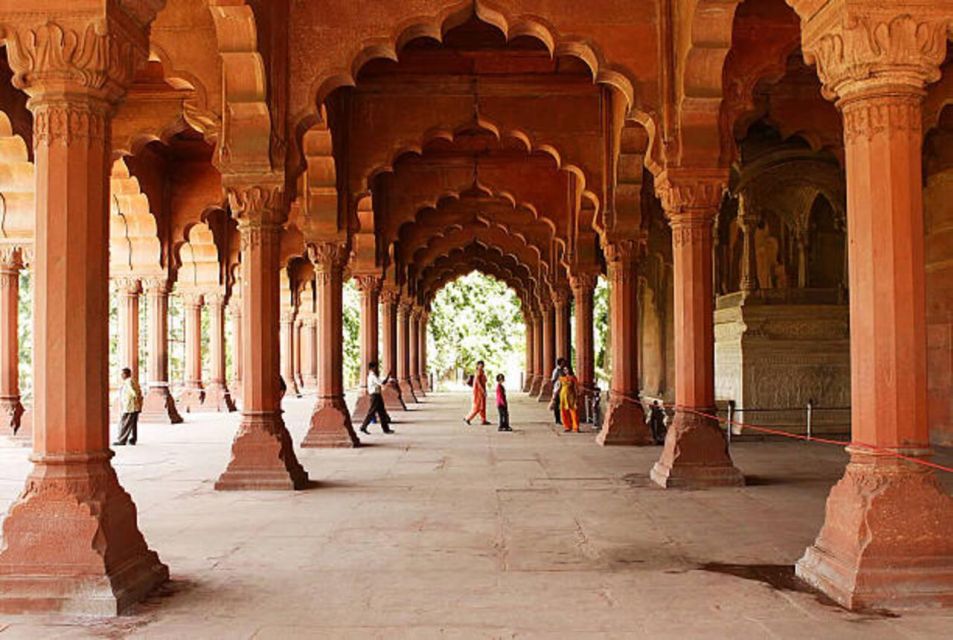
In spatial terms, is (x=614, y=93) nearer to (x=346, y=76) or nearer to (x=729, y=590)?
(x=346, y=76)

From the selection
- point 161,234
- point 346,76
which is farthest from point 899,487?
point 161,234

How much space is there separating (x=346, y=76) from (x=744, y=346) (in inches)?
335

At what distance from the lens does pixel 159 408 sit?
2019 centimetres

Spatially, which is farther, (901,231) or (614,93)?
(614,93)

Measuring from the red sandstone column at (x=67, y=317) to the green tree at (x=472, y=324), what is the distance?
173 feet

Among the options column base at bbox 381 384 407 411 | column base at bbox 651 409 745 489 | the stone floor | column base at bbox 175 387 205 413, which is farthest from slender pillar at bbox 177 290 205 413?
column base at bbox 651 409 745 489

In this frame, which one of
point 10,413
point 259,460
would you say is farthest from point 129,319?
point 259,460

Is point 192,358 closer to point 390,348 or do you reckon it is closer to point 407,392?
point 390,348

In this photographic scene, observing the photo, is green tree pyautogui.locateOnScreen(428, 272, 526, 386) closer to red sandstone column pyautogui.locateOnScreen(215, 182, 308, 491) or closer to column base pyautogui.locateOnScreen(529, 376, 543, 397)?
column base pyautogui.locateOnScreen(529, 376, 543, 397)

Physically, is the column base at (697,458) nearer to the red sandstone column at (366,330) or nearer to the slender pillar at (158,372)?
the red sandstone column at (366,330)

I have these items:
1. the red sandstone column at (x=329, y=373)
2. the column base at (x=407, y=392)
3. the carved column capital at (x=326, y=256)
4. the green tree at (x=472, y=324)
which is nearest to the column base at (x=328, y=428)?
the red sandstone column at (x=329, y=373)

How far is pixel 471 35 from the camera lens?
1262cm

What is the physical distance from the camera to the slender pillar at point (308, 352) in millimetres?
39906

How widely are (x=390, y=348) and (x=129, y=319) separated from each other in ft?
23.9
